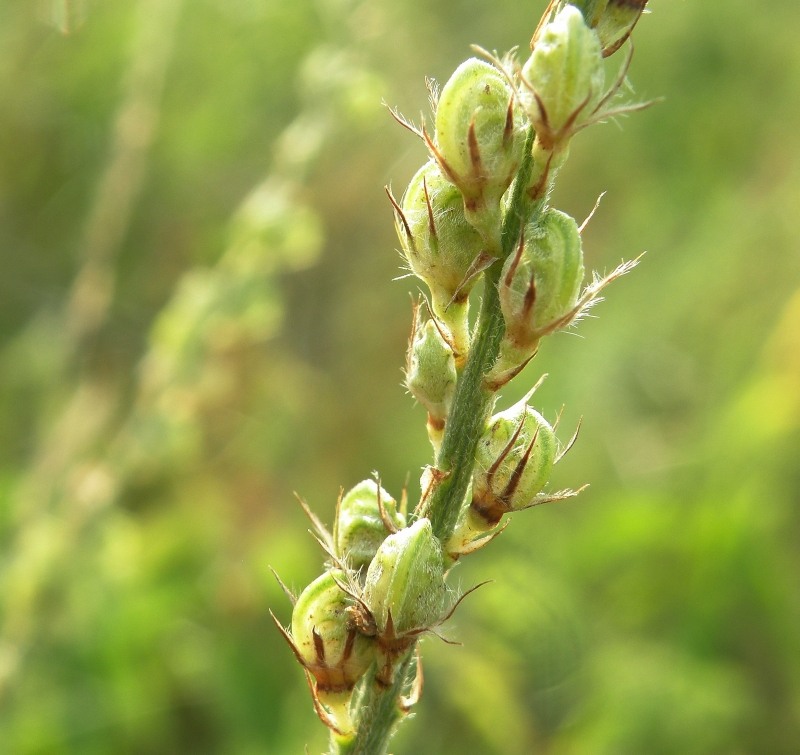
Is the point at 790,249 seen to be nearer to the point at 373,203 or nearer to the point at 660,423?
the point at 660,423

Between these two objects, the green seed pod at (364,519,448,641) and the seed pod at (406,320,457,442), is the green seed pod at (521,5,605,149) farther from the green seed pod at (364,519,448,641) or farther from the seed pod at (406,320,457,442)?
the green seed pod at (364,519,448,641)

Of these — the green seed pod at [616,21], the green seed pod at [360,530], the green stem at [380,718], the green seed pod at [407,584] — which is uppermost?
the green seed pod at [616,21]

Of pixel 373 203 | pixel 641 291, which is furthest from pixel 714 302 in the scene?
pixel 373 203

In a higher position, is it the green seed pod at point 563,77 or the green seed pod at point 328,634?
the green seed pod at point 563,77

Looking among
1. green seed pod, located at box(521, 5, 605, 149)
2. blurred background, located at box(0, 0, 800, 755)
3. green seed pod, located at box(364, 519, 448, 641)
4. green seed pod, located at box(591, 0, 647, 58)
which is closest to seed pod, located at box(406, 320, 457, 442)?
green seed pod, located at box(364, 519, 448, 641)

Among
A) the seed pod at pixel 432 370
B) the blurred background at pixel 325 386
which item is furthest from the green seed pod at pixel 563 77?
the blurred background at pixel 325 386

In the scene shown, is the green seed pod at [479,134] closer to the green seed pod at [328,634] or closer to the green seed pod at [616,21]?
the green seed pod at [616,21]
